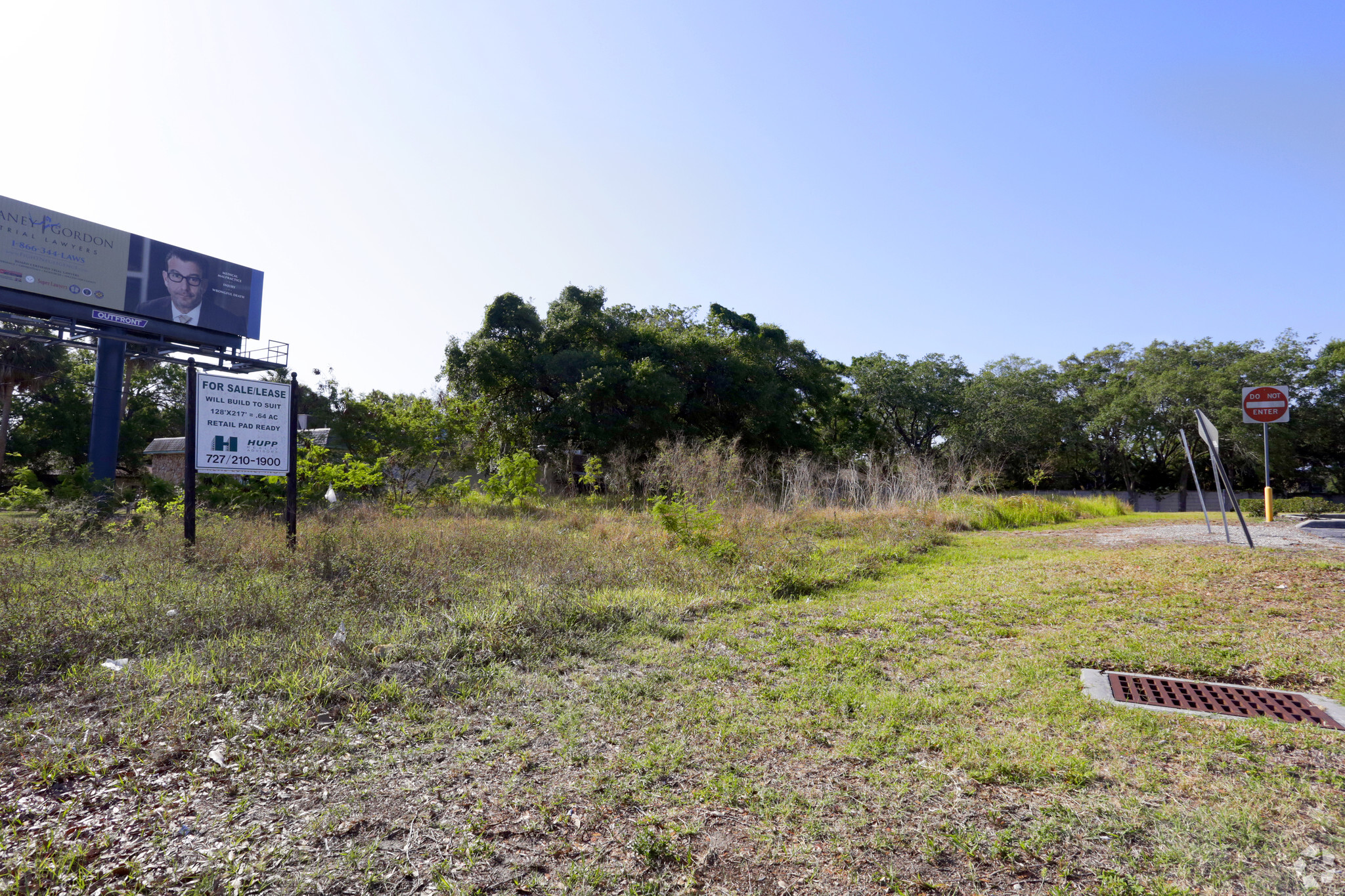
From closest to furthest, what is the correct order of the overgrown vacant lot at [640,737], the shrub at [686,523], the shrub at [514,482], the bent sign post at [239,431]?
the overgrown vacant lot at [640,737], the bent sign post at [239,431], the shrub at [686,523], the shrub at [514,482]

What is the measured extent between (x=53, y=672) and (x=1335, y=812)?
631cm

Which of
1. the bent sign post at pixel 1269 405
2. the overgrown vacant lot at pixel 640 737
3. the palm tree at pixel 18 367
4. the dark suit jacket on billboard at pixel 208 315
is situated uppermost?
the dark suit jacket on billboard at pixel 208 315

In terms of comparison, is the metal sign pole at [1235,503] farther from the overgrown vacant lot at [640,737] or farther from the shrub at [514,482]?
the shrub at [514,482]

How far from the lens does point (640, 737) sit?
307 centimetres

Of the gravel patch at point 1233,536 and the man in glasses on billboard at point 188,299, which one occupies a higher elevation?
the man in glasses on billboard at point 188,299

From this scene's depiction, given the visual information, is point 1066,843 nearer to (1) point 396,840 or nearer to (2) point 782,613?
(1) point 396,840

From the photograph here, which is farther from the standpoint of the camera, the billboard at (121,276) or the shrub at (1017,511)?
the billboard at (121,276)

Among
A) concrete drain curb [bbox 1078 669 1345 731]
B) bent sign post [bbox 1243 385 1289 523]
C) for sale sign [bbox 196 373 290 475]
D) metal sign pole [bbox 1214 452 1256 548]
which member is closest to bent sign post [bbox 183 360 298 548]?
for sale sign [bbox 196 373 290 475]

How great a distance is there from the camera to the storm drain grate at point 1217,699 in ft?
10.5

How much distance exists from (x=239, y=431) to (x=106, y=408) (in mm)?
18048

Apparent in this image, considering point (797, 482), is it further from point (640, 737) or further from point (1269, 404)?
point (640, 737)

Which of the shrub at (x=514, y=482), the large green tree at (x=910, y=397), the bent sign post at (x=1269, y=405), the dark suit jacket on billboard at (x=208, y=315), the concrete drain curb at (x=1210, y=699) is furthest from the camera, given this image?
the large green tree at (x=910, y=397)

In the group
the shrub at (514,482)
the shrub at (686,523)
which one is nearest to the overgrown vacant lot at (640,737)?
the shrub at (686,523)

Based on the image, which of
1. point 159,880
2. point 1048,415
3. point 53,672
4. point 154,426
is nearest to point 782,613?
point 159,880
